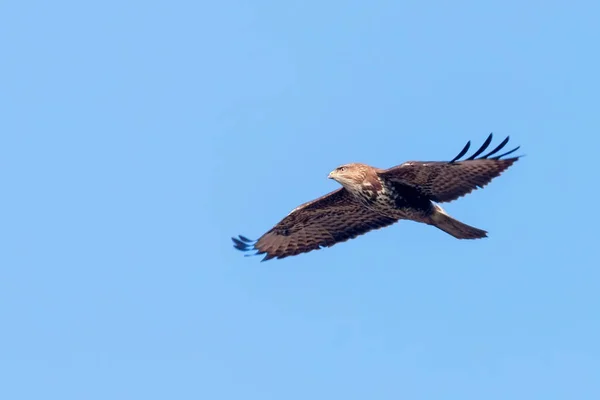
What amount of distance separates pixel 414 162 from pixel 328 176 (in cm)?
142

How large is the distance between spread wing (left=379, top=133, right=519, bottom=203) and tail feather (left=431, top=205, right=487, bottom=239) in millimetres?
266

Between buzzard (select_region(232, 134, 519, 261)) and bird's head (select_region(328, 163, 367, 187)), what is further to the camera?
bird's head (select_region(328, 163, 367, 187))

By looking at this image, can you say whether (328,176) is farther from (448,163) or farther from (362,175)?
(448,163)

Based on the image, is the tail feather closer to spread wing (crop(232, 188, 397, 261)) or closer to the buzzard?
the buzzard

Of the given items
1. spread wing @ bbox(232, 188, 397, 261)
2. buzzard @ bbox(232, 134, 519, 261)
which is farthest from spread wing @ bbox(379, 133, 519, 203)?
spread wing @ bbox(232, 188, 397, 261)

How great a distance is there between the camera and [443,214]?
725 inches

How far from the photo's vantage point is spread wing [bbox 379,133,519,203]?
17609 millimetres

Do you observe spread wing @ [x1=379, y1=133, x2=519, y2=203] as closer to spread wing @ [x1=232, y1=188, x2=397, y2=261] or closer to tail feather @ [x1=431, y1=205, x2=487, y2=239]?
tail feather @ [x1=431, y1=205, x2=487, y2=239]

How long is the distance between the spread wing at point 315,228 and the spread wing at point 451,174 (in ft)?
4.74

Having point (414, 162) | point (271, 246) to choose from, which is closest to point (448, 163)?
point (414, 162)

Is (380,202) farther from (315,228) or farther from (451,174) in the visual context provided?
(315,228)

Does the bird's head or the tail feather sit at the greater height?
the bird's head

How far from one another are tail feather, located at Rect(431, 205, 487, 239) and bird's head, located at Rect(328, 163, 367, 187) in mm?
1227

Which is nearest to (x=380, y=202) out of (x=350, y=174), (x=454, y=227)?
(x=350, y=174)
